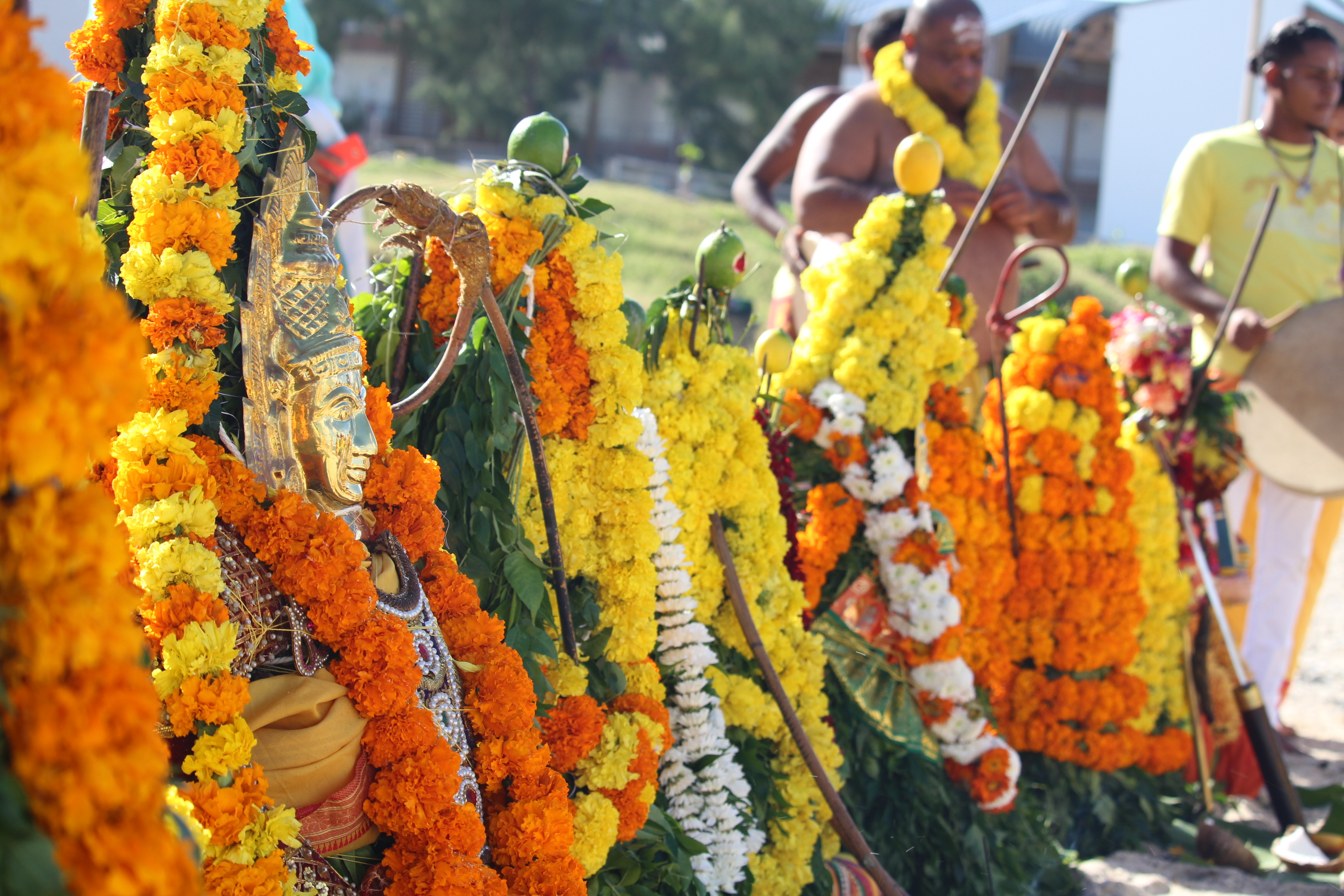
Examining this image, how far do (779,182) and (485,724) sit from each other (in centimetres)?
329

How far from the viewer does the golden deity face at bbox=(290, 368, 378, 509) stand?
70.5 inches

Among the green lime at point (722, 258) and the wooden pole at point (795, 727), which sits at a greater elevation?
the green lime at point (722, 258)

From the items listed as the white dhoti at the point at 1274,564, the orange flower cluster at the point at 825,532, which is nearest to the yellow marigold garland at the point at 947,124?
the orange flower cluster at the point at 825,532

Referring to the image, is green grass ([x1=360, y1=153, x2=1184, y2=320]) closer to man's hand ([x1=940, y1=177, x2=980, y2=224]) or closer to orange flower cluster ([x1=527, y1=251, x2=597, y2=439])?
man's hand ([x1=940, y1=177, x2=980, y2=224])

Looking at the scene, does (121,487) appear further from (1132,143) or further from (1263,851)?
(1132,143)

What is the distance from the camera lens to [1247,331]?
4.39 meters

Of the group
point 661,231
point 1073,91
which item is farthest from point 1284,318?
point 1073,91

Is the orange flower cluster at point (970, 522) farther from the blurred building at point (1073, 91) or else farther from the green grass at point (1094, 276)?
the blurred building at point (1073, 91)

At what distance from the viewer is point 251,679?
1707mm

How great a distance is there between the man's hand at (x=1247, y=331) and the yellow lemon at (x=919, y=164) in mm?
1835

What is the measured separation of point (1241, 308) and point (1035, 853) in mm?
2457

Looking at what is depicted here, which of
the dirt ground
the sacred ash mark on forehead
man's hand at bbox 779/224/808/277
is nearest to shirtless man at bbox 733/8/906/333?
man's hand at bbox 779/224/808/277

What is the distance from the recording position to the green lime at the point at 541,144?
241 centimetres

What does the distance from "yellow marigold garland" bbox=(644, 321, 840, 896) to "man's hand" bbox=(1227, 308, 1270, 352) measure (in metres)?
2.47
